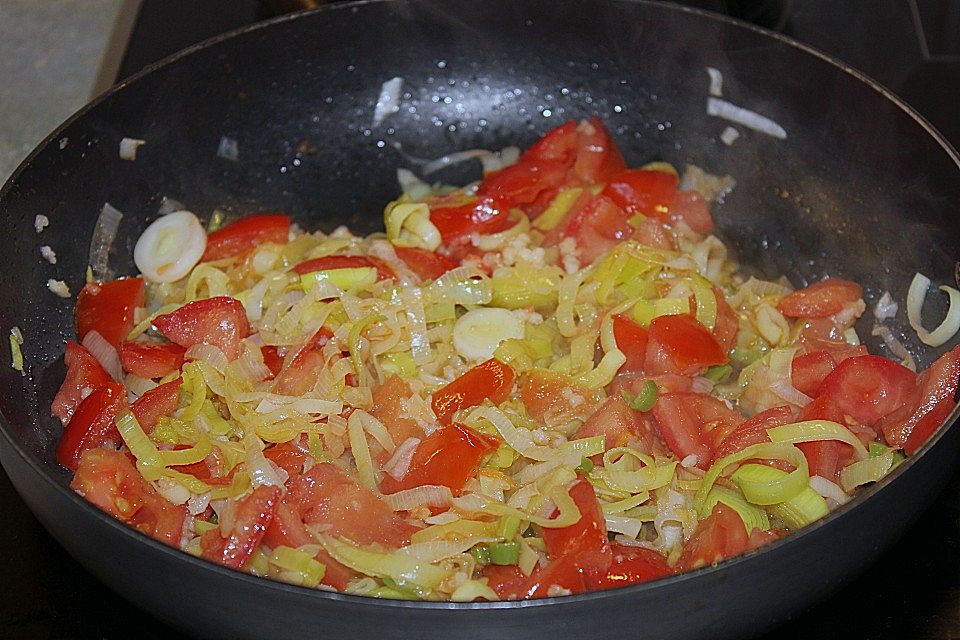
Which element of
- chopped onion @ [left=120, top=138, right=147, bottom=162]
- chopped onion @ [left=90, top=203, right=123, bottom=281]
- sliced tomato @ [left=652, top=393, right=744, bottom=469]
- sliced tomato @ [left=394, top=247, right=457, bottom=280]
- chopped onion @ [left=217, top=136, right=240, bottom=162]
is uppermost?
chopped onion @ [left=120, top=138, right=147, bottom=162]

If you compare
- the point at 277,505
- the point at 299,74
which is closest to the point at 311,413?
the point at 277,505

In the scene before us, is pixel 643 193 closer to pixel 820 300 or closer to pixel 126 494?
pixel 820 300

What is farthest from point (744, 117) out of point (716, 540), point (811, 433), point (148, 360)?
point (148, 360)

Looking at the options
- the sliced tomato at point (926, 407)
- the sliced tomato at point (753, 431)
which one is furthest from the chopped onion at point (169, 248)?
the sliced tomato at point (926, 407)

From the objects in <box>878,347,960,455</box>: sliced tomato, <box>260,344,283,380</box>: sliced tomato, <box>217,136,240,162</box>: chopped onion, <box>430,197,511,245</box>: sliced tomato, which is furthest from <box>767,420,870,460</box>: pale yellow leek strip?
<box>217,136,240,162</box>: chopped onion

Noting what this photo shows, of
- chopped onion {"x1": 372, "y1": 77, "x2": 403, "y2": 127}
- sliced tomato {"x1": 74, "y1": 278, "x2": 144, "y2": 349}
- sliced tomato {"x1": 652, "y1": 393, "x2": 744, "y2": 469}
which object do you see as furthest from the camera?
chopped onion {"x1": 372, "y1": 77, "x2": 403, "y2": 127}

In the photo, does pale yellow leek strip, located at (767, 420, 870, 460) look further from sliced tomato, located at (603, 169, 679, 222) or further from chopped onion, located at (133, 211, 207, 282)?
chopped onion, located at (133, 211, 207, 282)
